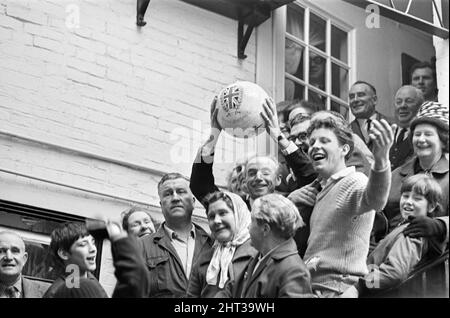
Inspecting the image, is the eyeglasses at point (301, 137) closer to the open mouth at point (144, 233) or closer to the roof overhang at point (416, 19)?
the open mouth at point (144, 233)

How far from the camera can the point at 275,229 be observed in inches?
222

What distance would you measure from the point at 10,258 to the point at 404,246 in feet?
7.78

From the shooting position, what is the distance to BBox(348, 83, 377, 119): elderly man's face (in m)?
7.10

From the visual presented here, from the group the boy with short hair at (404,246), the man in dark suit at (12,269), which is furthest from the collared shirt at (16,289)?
the boy with short hair at (404,246)

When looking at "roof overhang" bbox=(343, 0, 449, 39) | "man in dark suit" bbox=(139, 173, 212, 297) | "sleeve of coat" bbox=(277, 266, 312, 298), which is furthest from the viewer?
"roof overhang" bbox=(343, 0, 449, 39)

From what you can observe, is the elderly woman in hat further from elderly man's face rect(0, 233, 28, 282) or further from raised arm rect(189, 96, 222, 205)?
elderly man's face rect(0, 233, 28, 282)

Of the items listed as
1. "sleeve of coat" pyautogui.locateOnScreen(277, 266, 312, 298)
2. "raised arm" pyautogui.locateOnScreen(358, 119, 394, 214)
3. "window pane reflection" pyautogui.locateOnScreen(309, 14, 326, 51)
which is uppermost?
"window pane reflection" pyautogui.locateOnScreen(309, 14, 326, 51)

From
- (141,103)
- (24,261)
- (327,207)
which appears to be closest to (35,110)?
(141,103)

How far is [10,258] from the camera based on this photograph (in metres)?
6.58

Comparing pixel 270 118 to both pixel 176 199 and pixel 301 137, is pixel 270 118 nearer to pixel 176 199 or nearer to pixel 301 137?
pixel 301 137

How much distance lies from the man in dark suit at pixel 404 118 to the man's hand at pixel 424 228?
1137 mm

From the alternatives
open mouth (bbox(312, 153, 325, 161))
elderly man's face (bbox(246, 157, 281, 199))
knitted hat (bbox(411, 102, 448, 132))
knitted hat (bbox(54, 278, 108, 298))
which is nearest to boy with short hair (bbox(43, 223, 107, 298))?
knitted hat (bbox(54, 278, 108, 298))

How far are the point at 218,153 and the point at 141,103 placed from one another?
70cm

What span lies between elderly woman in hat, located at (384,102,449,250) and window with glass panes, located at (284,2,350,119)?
2.29 metres
